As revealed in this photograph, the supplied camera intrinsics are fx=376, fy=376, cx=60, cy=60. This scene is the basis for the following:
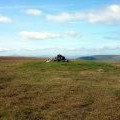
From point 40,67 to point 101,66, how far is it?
7612mm

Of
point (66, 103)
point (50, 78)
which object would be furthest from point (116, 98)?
point (50, 78)

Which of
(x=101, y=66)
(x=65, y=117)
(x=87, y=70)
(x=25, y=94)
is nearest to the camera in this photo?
(x=65, y=117)

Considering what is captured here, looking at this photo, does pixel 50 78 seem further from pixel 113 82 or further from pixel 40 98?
pixel 40 98

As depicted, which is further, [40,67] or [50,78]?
[40,67]

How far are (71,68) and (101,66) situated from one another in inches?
172

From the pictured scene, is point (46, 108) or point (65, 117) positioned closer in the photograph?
point (65, 117)

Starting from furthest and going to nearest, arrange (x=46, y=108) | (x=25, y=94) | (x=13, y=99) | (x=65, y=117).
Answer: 1. (x=25, y=94)
2. (x=13, y=99)
3. (x=46, y=108)
4. (x=65, y=117)

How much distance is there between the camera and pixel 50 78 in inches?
1335

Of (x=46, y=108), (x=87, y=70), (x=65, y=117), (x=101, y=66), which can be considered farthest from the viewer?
(x=101, y=66)

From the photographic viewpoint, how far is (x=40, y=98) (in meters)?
24.0

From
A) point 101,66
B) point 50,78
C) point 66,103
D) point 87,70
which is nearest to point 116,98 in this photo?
point 66,103

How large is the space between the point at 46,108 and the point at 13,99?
306 centimetres

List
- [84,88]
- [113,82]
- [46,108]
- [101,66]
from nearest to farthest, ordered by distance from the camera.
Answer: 1. [46,108]
2. [84,88]
3. [113,82]
4. [101,66]

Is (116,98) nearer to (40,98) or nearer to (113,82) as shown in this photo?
(40,98)
